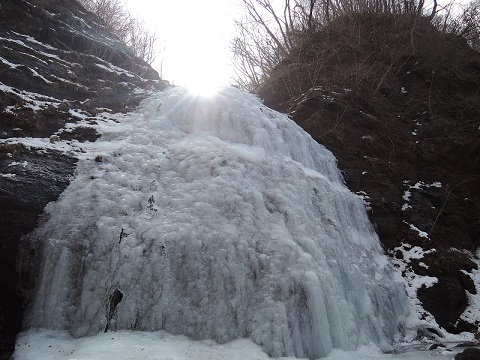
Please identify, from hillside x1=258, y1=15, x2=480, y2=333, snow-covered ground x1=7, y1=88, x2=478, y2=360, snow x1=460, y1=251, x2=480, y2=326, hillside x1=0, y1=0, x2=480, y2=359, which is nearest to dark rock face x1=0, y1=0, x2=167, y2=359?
hillside x1=0, y1=0, x2=480, y2=359

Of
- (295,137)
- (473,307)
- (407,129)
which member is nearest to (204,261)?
(295,137)

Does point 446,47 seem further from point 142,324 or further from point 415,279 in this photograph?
point 142,324

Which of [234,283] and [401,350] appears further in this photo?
[401,350]

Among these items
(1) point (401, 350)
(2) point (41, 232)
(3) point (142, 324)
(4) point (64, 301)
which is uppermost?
(2) point (41, 232)

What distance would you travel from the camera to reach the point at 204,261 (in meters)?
3.62

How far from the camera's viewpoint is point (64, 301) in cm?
314

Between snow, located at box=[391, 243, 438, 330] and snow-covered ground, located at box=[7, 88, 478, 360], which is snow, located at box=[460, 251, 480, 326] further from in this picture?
snow, located at box=[391, 243, 438, 330]

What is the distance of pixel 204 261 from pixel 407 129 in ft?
21.9

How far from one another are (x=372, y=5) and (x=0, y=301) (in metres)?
14.3

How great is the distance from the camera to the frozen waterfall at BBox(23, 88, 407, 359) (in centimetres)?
324

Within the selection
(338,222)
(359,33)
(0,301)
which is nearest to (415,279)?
(338,222)

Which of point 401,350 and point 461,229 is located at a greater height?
point 461,229

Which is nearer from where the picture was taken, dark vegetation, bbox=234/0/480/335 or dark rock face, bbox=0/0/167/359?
dark rock face, bbox=0/0/167/359

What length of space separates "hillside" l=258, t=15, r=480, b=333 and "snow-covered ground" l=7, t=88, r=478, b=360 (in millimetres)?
332
